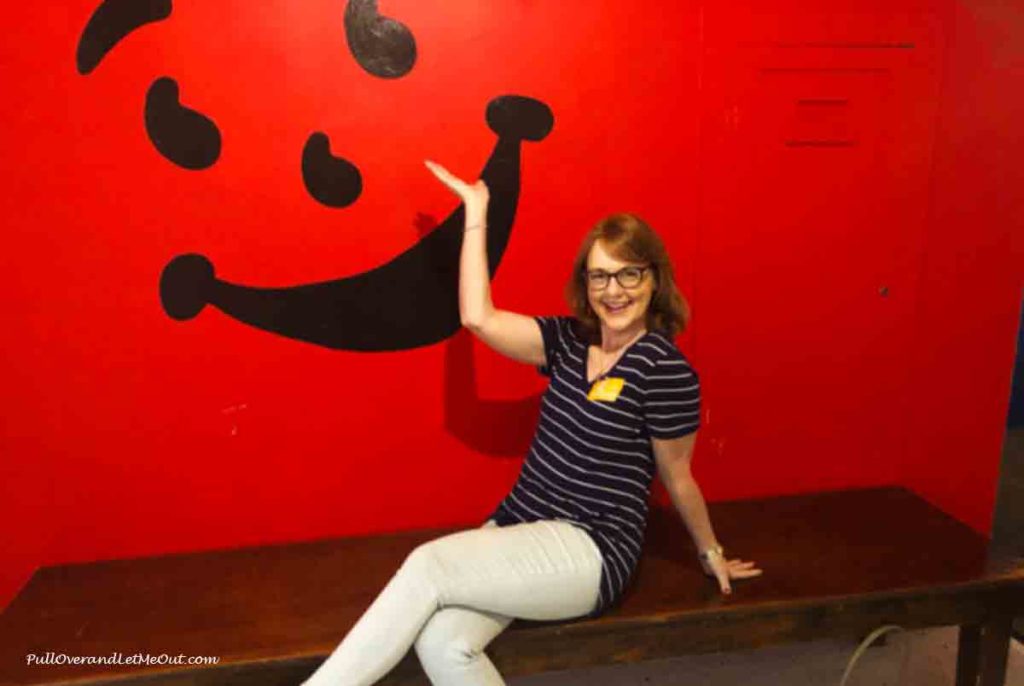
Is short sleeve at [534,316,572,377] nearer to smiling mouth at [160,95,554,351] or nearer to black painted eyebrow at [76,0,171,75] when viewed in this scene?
smiling mouth at [160,95,554,351]

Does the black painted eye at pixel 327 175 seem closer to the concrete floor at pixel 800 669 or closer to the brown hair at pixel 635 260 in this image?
the brown hair at pixel 635 260

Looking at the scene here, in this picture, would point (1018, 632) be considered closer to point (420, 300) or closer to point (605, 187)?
point (605, 187)

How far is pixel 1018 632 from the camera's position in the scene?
2559 mm

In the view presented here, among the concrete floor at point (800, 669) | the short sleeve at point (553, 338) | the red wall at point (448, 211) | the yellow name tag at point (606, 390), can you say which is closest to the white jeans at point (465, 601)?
the yellow name tag at point (606, 390)

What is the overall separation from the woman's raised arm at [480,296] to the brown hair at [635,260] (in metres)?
0.13

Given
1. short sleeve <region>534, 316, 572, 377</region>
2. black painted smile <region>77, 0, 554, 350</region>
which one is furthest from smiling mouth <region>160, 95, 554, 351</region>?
short sleeve <region>534, 316, 572, 377</region>

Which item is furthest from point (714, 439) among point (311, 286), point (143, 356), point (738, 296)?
point (143, 356)

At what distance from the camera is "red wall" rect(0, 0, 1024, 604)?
189 centimetres

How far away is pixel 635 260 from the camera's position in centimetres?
177

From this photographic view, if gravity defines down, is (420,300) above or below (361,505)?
above

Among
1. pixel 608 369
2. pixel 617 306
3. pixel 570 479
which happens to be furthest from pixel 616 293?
pixel 570 479

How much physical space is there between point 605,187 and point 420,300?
1.94 feet

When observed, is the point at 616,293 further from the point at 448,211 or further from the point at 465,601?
the point at 465,601

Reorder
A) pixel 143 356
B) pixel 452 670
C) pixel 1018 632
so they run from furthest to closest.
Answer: pixel 1018 632
pixel 143 356
pixel 452 670
